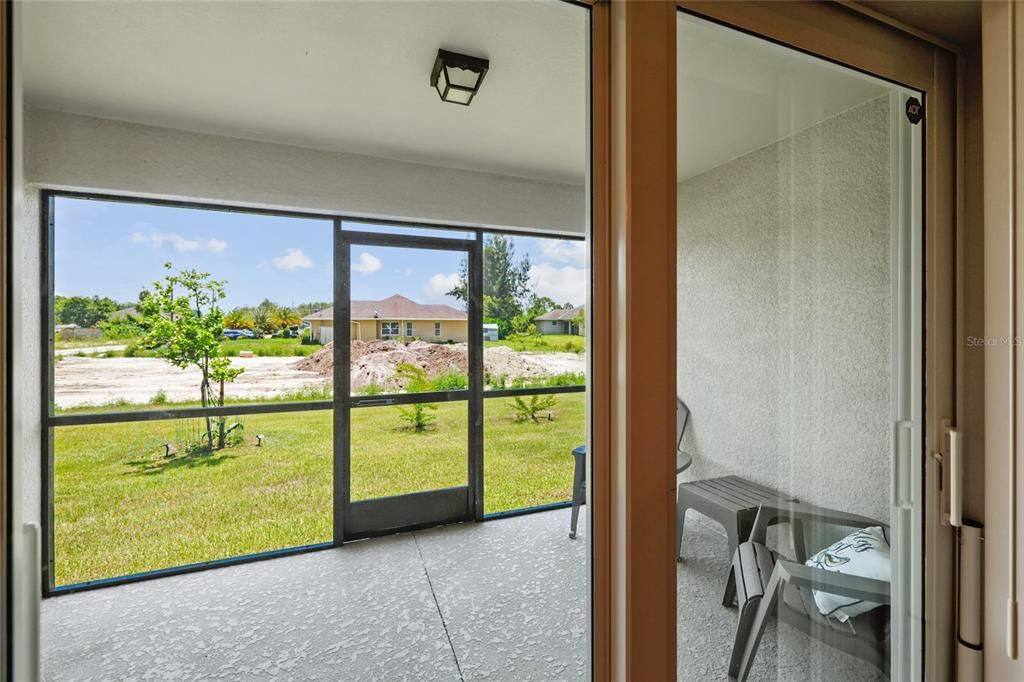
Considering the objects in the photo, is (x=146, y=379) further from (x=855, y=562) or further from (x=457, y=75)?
(x=855, y=562)

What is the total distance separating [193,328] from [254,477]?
310 millimetres

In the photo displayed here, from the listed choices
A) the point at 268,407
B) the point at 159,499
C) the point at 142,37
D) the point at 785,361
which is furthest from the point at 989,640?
the point at 142,37

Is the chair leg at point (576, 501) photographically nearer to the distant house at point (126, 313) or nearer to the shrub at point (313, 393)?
the shrub at point (313, 393)

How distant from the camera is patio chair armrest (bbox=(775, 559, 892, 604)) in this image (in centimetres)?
121

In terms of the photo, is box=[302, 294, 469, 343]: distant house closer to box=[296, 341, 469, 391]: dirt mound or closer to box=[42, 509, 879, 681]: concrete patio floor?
box=[296, 341, 469, 391]: dirt mound

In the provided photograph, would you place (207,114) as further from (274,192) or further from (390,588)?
(390,588)

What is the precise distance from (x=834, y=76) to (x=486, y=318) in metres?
1.15

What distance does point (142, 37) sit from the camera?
822 mm

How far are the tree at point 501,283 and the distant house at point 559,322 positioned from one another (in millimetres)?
58

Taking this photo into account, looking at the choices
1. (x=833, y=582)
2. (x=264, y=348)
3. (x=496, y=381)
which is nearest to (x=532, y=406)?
(x=496, y=381)

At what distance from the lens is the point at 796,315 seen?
1.21 m

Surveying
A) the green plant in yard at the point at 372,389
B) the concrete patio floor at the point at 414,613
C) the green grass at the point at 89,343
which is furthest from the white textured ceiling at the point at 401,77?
the concrete patio floor at the point at 414,613

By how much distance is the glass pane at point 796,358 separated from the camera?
3.49 ft

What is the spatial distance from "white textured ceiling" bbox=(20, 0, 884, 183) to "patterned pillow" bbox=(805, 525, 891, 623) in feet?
3.69
